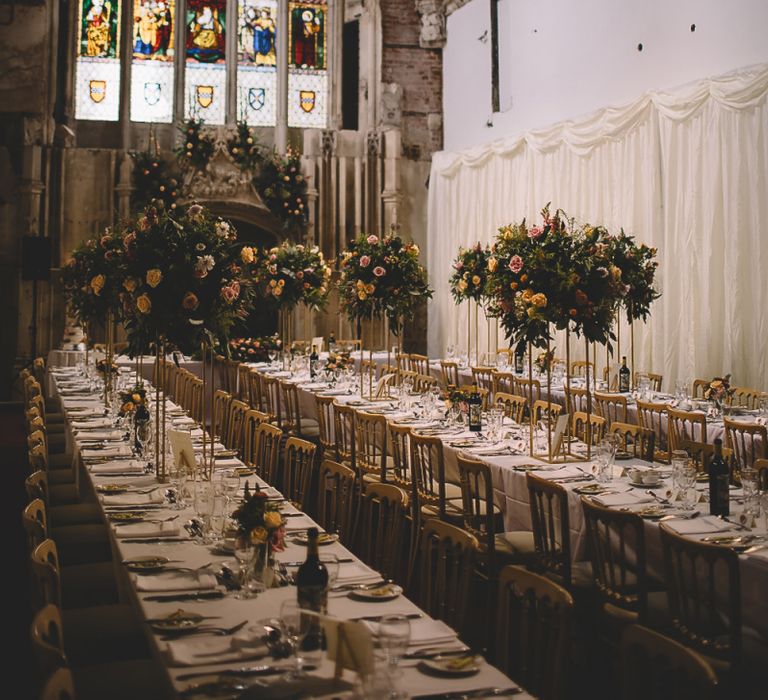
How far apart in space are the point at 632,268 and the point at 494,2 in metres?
8.01

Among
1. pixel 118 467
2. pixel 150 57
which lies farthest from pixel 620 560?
pixel 150 57

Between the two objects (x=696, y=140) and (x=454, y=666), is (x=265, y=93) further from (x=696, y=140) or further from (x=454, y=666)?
(x=454, y=666)

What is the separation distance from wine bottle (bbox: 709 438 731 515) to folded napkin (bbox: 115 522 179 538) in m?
2.51

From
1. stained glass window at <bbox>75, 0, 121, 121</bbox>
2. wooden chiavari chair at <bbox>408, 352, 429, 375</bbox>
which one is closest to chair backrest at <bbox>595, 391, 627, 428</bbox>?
wooden chiavari chair at <bbox>408, 352, 429, 375</bbox>

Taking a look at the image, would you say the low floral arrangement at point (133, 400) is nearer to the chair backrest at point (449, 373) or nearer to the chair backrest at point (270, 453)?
the chair backrest at point (270, 453)

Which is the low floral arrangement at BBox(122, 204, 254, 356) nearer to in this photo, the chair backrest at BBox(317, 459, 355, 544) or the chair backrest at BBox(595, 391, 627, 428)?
the chair backrest at BBox(317, 459, 355, 544)

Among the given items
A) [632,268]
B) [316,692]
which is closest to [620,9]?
[632,268]

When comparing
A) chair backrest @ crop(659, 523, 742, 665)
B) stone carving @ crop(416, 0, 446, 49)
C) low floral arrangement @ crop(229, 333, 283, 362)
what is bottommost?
chair backrest @ crop(659, 523, 742, 665)

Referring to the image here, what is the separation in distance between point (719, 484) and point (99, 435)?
436cm

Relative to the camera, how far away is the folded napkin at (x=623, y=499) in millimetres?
4254

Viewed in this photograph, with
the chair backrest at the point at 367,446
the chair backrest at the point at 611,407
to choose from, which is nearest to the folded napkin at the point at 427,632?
the chair backrest at the point at 367,446

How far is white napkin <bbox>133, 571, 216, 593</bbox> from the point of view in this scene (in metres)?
2.96

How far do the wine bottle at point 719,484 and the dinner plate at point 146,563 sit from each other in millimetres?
2521

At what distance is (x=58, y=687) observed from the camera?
200 cm
